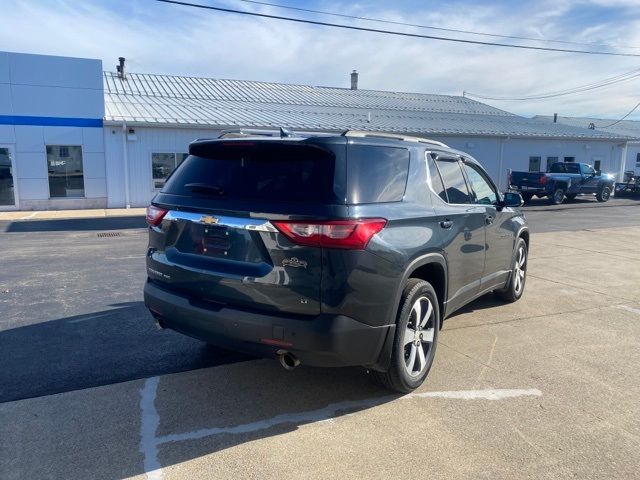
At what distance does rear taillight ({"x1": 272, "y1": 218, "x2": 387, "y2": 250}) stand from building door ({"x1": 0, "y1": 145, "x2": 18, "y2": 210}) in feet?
63.6

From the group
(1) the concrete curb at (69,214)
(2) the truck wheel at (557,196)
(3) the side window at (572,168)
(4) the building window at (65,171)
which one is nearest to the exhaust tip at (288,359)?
(1) the concrete curb at (69,214)

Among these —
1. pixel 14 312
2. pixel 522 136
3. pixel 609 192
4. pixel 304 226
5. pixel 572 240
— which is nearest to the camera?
pixel 304 226

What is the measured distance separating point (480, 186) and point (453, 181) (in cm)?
86

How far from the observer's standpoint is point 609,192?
26953 millimetres

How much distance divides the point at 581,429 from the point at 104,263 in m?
7.89

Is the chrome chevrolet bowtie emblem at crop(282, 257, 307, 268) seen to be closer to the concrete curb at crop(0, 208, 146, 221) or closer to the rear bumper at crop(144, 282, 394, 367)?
the rear bumper at crop(144, 282, 394, 367)

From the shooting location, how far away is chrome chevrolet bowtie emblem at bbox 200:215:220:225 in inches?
138

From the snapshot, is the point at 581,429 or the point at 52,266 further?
the point at 52,266

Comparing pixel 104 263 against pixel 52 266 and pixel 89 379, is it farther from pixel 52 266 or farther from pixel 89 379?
pixel 89 379

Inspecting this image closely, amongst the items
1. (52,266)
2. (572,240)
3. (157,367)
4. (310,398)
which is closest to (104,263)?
(52,266)

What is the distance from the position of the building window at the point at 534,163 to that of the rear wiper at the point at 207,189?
29527 millimetres

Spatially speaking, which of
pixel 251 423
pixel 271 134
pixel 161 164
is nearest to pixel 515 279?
pixel 271 134

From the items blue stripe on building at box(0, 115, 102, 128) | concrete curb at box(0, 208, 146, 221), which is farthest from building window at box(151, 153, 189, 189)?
blue stripe on building at box(0, 115, 102, 128)

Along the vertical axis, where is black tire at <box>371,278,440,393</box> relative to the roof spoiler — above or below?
below
